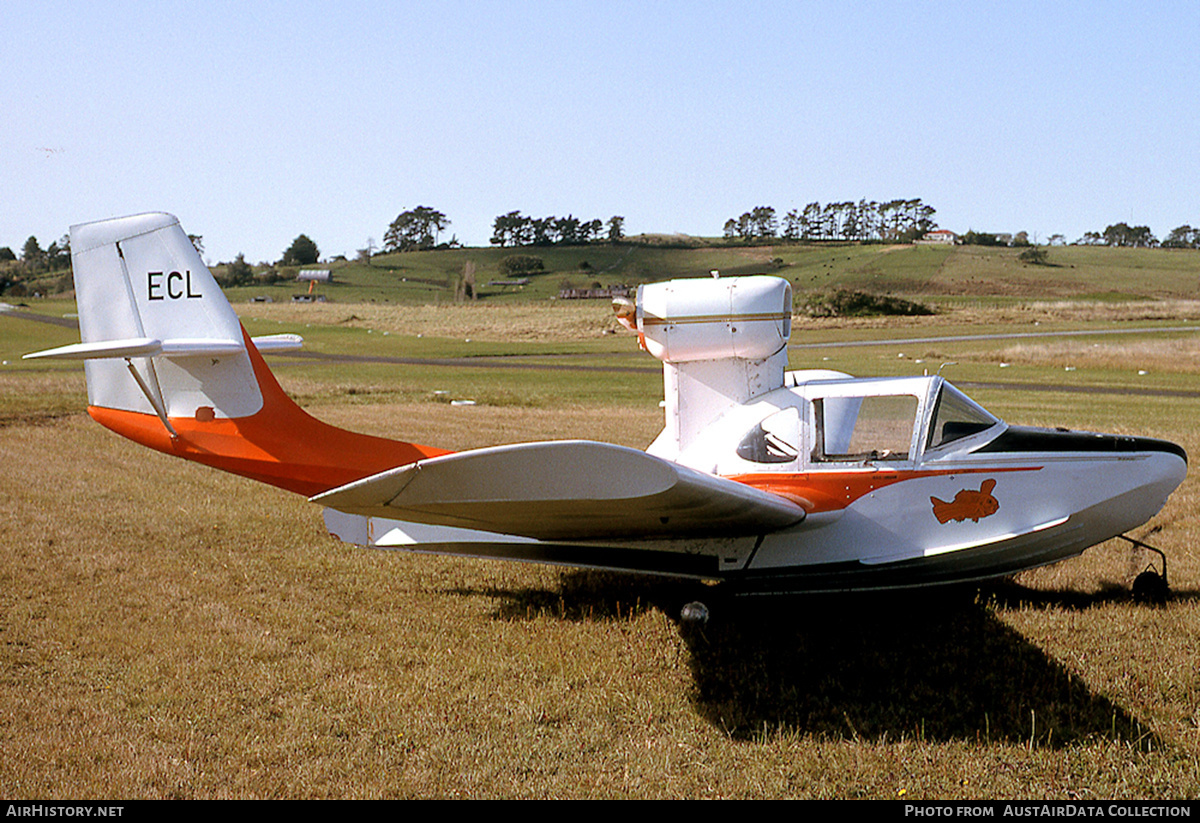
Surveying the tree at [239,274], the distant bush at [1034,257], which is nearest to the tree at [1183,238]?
the distant bush at [1034,257]

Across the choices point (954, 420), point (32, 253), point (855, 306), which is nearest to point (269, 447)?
point (954, 420)

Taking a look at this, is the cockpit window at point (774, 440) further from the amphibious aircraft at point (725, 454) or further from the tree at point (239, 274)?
the tree at point (239, 274)

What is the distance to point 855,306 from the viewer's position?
6175 cm

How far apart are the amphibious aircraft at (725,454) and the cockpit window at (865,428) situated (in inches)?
0.6

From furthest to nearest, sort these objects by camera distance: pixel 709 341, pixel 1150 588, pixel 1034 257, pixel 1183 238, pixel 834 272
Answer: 1. pixel 1183 238
2. pixel 1034 257
3. pixel 834 272
4. pixel 1150 588
5. pixel 709 341

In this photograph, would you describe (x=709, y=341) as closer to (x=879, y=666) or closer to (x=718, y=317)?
(x=718, y=317)

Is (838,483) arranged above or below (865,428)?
below

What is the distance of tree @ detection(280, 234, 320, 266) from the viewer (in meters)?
163

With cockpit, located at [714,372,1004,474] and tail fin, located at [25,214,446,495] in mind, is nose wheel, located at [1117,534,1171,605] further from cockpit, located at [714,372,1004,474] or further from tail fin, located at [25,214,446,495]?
tail fin, located at [25,214,446,495]

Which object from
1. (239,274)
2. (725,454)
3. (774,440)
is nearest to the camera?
(774,440)

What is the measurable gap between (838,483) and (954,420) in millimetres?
1101

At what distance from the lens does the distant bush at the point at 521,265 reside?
8788cm
